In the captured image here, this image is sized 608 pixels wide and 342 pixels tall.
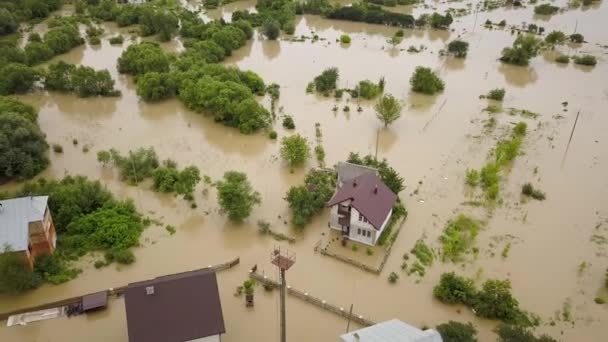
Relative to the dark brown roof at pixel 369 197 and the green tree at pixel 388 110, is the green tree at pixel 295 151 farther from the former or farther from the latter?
the green tree at pixel 388 110

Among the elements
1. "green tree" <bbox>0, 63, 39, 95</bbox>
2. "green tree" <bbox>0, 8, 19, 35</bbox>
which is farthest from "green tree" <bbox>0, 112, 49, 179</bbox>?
"green tree" <bbox>0, 8, 19, 35</bbox>

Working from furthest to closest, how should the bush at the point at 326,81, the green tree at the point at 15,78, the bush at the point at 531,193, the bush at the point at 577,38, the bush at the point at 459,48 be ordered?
the bush at the point at 577,38 < the bush at the point at 459,48 < the bush at the point at 326,81 < the green tree at the point at 15,78 < the bush at the point at 531,193

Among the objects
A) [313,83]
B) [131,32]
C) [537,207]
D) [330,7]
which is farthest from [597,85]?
[131,32]

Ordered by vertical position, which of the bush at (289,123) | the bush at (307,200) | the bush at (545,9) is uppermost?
the bush at (545,9)

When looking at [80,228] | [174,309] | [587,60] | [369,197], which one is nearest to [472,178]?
[369,197]

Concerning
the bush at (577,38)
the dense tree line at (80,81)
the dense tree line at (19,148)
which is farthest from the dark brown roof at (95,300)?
the bush at (577,38)
